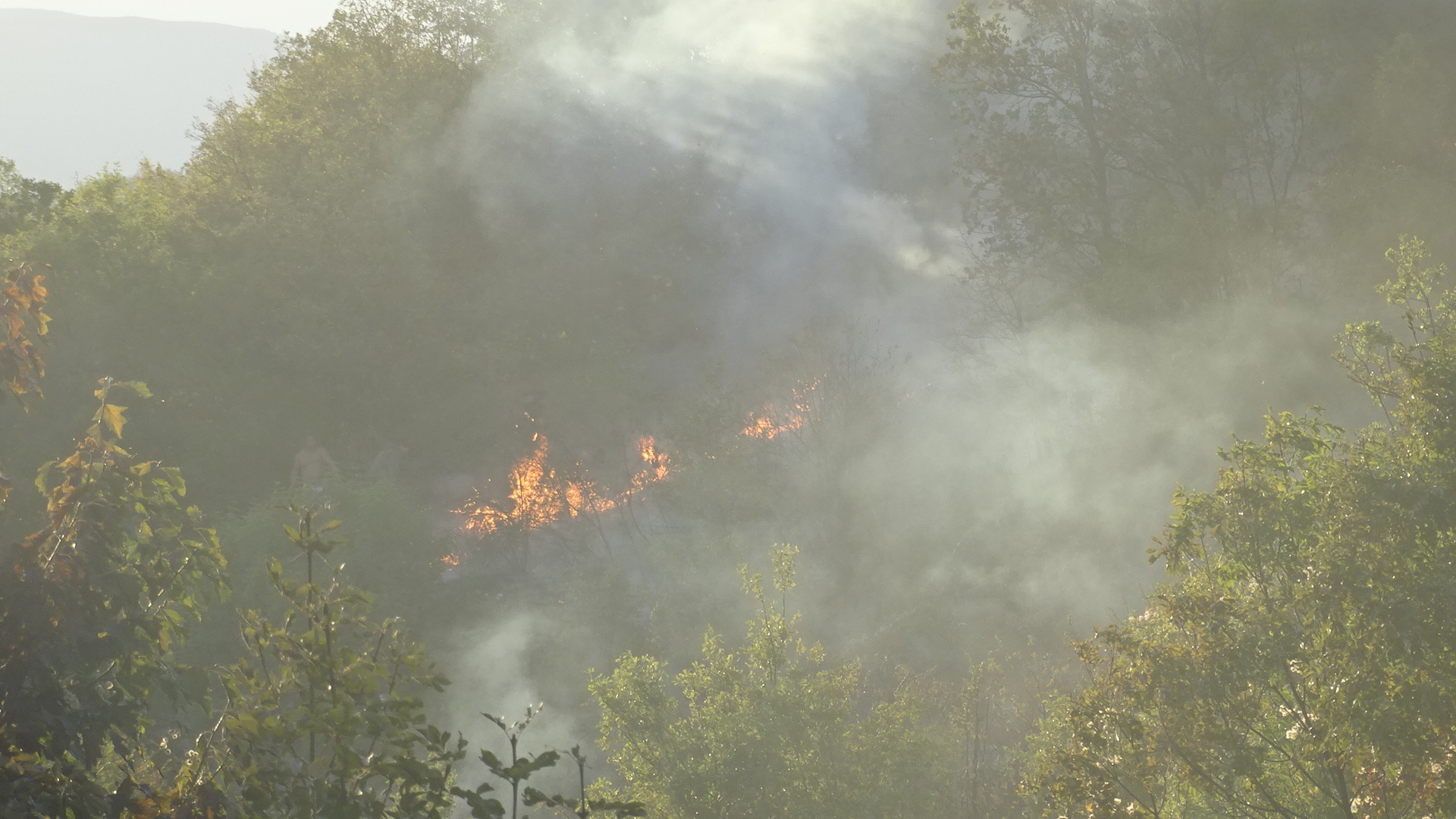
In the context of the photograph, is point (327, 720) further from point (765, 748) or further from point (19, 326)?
point (765, 748)

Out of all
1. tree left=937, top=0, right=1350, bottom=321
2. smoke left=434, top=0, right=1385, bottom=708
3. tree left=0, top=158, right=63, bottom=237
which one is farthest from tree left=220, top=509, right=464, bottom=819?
tree left=0, top=158, right=63, bottom=237

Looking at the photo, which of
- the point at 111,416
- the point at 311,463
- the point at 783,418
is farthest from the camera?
the point at 783,418

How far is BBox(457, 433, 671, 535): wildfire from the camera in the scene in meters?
26.7

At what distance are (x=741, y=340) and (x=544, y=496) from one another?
24.6 ft

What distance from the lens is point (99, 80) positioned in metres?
170

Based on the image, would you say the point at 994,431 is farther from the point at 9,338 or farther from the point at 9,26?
the point at 9,26

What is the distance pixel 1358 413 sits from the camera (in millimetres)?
21109

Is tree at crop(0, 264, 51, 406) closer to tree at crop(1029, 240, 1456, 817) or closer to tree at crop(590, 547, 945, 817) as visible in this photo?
tree at crop(1029, 240, 1456, 817)

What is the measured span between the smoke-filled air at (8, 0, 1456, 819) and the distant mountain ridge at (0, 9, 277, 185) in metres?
112

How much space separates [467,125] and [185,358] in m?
9.00

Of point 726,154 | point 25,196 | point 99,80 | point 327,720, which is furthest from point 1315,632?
point 99,80

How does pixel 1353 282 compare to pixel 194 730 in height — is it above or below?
above

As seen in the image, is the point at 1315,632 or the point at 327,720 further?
the point at 1315,632

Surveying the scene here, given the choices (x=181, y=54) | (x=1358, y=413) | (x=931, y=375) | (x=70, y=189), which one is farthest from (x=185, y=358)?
(x=181, y=54)
